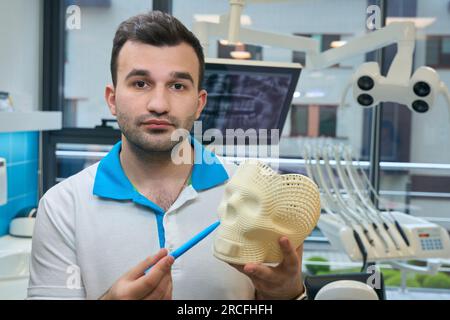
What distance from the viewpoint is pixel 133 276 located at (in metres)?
0.45

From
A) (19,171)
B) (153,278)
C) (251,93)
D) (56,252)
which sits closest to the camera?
(153,278)

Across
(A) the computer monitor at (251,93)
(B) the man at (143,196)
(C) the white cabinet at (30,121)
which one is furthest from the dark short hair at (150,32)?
(A) the computer monitor at (251,93)

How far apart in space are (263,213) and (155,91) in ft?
0.48

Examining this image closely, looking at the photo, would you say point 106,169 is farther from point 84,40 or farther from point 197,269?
point 84,40

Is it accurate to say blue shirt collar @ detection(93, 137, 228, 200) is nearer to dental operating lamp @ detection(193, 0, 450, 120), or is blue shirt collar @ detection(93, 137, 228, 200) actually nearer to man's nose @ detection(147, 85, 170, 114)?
man's nose @ detection(147, 85, 170, 114)

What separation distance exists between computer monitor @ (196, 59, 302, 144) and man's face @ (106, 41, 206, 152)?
0.52 meters

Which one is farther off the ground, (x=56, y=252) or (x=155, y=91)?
(x=155, y=91)

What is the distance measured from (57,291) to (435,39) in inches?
78.1

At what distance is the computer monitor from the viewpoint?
3.53ft

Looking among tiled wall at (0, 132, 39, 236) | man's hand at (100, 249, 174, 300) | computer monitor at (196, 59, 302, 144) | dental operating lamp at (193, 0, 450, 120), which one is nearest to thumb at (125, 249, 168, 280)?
man's hand at (100, 249, 174, 300)

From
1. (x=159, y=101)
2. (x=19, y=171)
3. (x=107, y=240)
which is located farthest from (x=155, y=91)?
(x=19, y=171)

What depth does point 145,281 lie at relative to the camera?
438 mm

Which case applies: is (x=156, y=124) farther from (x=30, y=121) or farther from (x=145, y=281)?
(x=30, y=121)

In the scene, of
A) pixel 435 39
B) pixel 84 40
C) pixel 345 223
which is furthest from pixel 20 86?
pixel 435 39
